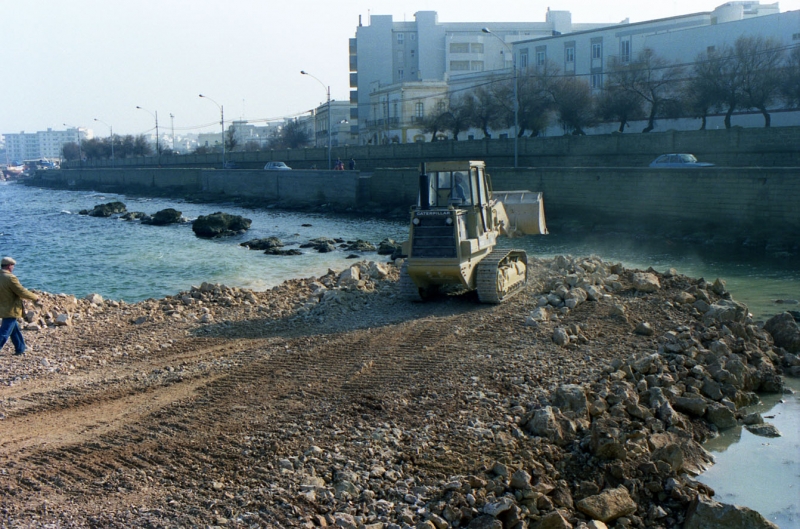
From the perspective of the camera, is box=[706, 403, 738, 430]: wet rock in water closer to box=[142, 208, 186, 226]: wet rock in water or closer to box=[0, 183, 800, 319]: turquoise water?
box=[0, 183, 800, 319]: turquoise water

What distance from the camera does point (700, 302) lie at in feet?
45.6

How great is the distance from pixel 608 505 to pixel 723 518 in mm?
977

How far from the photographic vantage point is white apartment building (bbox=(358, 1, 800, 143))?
5031cm

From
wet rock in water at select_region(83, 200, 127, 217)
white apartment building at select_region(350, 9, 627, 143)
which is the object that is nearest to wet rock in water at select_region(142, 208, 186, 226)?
wet rock in water at select_region(83, 200, 127, 217)

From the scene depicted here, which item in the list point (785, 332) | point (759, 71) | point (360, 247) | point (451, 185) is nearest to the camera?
point (785, 332)

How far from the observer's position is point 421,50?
299 ft

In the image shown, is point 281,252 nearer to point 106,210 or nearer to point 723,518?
point 723,518

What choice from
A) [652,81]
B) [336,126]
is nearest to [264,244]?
[652,81]

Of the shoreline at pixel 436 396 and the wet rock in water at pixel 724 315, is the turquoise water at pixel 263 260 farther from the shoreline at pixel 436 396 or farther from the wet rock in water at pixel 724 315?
the wet rock in water at pixel 724 315

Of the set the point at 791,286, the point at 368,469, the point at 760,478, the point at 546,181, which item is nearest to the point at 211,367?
the point at 368,469

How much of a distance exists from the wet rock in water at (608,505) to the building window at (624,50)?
57.6 meters

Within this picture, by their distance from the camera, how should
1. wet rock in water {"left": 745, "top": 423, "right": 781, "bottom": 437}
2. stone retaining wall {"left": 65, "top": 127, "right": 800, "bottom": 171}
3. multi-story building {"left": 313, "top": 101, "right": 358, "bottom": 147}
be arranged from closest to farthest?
wet rock in water {"left": 745, "top": 423, "right": 781, "bottom": 437} → stone retaining wall {"left": 65, "top": 127, "right": 800, "bottom": 171} → multi-story building {"left": 313, "top": 101, "right": 358, "bottom": 147}

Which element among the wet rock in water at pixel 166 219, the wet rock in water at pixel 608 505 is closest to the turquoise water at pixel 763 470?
the wet rock in water at pixel 608 505

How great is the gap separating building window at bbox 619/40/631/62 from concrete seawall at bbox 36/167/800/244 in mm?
23237
